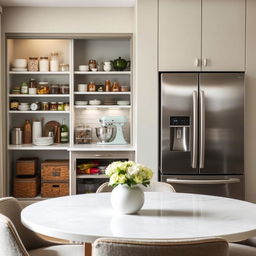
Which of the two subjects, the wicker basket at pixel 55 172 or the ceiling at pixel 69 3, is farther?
the wicker basket at pixel 55 172

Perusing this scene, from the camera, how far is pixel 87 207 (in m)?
2.66

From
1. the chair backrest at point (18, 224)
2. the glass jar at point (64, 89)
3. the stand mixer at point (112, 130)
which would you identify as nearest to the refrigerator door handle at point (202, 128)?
the stand mixer at point (112, 130)

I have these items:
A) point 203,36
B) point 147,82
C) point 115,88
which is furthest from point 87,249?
point 115,88

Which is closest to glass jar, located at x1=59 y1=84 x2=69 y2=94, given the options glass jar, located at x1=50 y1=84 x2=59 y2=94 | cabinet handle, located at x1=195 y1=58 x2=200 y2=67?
glass jar, located at x1=50 y1=84 x2=59 y2=94

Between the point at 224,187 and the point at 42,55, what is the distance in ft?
8.93

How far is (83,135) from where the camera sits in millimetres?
5559

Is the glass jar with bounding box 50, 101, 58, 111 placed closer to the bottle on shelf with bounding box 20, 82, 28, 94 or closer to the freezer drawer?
the bottle on shelf with bounding box 20, 82, 28, 94

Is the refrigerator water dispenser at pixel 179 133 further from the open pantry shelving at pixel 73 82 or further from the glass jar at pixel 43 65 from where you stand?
the glass jar at pixel 43 65

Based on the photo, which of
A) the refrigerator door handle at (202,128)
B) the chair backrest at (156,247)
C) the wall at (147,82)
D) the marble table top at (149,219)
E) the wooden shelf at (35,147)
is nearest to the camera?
the chair backrest at (156,247)

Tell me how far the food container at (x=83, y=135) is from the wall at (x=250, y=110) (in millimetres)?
1812

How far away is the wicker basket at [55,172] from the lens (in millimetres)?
5387

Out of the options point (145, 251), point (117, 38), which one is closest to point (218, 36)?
point (117, 38)

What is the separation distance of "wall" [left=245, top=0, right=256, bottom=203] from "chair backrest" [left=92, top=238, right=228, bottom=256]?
128 inches

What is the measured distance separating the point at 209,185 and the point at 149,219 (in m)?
2.44
